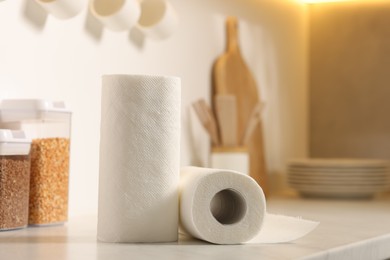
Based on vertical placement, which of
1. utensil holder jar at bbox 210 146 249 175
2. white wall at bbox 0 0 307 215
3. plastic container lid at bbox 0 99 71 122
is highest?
white wall at bbox 0 0 307 215

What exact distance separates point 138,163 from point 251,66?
1115 mm

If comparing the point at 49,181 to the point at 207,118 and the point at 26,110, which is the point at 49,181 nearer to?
the point at 26,110

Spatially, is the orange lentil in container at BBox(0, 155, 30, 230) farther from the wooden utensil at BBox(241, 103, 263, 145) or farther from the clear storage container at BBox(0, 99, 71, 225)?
the wooden utensil at BBox(241, 103, 263, 145)

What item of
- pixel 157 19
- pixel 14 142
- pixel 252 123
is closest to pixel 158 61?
pixel 157 19

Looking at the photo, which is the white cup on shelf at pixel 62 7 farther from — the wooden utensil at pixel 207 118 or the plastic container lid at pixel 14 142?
the wooden utensil at pixel 207 118

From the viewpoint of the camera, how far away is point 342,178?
1.93 meters

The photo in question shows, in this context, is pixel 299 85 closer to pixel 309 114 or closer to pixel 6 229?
pixel 309 114

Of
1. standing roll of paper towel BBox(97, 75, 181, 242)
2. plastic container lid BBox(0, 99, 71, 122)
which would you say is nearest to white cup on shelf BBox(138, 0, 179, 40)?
plastic container lid BBox(0, 99, 71, 122)

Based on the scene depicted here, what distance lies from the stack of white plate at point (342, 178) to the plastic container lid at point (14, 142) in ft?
3.31

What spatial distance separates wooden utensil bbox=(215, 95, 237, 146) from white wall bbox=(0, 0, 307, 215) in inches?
2.4

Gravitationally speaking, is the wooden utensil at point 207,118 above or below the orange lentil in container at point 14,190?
above

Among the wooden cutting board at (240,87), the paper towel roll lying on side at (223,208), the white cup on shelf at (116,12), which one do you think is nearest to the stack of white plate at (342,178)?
the wooden cutting board at (240,87)

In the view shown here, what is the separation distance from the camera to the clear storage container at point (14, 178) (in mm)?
1106

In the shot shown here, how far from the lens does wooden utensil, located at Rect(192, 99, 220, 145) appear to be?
1743mm
